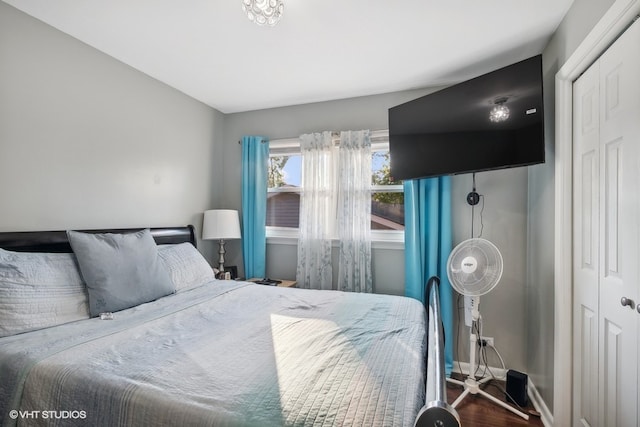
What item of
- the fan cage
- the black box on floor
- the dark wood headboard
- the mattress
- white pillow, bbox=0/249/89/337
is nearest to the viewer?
the mattress

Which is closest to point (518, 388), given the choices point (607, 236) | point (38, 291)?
point (607, 236)

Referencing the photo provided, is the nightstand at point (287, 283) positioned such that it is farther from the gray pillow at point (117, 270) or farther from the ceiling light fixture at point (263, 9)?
the ceiling light fixture at point (263, 9)

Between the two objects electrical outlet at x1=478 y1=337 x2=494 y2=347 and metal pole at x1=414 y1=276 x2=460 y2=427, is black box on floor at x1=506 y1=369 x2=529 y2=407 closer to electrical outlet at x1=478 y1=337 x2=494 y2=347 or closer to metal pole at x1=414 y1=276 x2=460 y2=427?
electrical outlet at x1=478 y1=337 x2=494 y2=347

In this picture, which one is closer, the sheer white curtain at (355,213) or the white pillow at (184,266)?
the white pillow at (184,266)

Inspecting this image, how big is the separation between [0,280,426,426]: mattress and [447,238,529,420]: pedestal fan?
2.12 feet

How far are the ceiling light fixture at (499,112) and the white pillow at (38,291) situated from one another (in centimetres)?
283

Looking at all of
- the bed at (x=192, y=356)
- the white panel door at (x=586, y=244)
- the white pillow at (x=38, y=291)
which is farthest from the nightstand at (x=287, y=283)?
the white panel door at (x=586, y=244)

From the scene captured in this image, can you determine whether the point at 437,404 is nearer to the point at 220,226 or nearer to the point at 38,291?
the point at 38,291

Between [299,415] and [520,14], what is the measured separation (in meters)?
2.40

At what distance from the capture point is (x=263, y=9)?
5.06 ft

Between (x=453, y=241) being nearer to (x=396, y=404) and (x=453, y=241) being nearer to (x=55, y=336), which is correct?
(x=396, y=404)

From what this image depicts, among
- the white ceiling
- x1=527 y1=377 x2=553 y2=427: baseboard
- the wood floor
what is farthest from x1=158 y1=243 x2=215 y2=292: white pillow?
x1=527 y1=377 x2=553 y2=427: baseboard

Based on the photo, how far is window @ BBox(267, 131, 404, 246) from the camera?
301cm

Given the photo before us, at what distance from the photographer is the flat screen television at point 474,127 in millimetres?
1858
